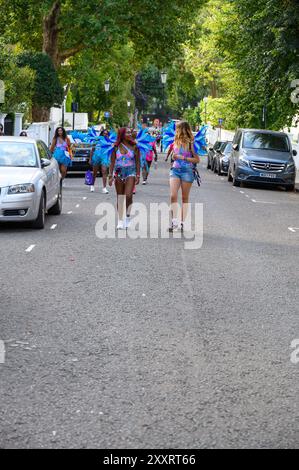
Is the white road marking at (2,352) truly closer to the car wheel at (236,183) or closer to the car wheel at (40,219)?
the car wheel at (40,219)

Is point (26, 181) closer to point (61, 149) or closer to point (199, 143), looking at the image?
point (199, 143)

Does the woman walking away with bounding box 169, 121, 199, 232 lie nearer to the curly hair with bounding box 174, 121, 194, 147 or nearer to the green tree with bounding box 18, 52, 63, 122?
the curly hair with bounding box 174, 121, 194, 147

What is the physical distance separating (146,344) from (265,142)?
24.8 metres

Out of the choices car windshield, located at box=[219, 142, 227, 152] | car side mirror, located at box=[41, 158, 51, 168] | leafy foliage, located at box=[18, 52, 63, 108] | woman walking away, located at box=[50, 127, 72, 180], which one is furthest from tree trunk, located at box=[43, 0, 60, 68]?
car side mirror, located at box=[41, 158, 51, 168]

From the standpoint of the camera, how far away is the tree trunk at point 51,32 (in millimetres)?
47125

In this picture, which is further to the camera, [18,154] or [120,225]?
[18,154]

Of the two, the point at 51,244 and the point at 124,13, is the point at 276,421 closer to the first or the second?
the point at 51,244

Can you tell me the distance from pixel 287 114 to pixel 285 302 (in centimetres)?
2335

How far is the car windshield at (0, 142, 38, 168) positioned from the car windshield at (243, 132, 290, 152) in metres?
15.7

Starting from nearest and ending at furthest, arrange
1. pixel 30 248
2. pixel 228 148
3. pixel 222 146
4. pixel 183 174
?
1. pixel 30 248
2. pixel 183 174
3. pixel 228 148
4. pixel 222 146

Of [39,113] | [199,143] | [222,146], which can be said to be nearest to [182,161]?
[199,143]

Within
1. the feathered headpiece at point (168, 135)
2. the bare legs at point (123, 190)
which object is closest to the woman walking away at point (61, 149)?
the feathered headpiece at point (168, 135)

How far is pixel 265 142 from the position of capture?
31250mm

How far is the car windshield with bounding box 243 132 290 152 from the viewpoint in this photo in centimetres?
3094
